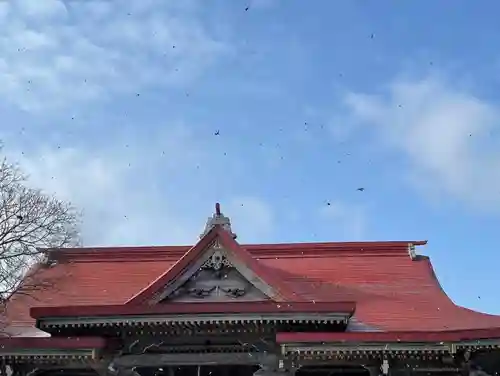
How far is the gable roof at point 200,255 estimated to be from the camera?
13875 mm

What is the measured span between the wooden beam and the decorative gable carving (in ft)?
3.92

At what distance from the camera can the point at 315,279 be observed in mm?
17188

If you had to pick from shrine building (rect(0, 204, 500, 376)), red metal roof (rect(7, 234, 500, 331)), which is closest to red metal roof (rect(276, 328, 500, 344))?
shrine building (rect(0, 204, 500, 376))

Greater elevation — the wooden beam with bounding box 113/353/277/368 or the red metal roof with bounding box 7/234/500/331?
the red metal roof with bounding box 7/234/500/331

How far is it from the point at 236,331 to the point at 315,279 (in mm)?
3988

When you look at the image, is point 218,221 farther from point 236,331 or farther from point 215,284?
point 236,331

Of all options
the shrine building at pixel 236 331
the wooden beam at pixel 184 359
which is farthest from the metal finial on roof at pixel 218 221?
the wooden beam at pixel 184 359

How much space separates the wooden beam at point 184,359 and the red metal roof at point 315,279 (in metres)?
1.35

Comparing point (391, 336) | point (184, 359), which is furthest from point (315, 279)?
point (184, 359)

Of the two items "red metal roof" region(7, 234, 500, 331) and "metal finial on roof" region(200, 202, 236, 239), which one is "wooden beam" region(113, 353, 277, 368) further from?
"metal finial on roof" region(200, 202, 236, 239)

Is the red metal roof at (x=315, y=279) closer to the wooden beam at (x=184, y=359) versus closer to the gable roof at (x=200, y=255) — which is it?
the gable roof at (x=200, y=255)

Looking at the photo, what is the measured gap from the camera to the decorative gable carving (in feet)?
46.8

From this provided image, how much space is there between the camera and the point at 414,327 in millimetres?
13930

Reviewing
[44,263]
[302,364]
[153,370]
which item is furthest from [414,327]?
[44,263]
